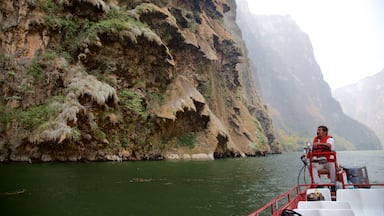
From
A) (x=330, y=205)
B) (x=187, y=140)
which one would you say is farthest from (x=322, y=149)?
(x=187, y=140)

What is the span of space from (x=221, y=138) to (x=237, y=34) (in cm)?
5271

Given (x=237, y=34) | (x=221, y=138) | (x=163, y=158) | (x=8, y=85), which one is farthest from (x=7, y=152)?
(x=237, y=34)

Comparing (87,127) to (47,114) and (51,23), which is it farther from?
(51,23)

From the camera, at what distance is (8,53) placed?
3566cm

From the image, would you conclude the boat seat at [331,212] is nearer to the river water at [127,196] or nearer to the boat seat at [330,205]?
the boat seat at [330,205]

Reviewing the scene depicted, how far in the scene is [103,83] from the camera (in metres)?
38.0

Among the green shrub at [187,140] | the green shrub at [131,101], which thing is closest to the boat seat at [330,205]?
the green shrub at [131,101]

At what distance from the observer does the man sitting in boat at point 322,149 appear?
9.56 metres

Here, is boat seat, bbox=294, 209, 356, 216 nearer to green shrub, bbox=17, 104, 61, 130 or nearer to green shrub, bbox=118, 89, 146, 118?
green shrub, bbox=17, 104, 61, 130

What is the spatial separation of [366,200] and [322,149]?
2.62m

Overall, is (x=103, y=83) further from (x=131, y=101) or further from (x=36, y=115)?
(x=36, y=115)

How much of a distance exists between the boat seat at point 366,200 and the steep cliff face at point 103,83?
93.5 feet

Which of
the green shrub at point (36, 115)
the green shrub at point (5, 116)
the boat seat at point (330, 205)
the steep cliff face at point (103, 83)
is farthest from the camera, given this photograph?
the steep cliff face at point (103, 83)

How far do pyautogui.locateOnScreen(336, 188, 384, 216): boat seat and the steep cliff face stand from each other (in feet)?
93.5
